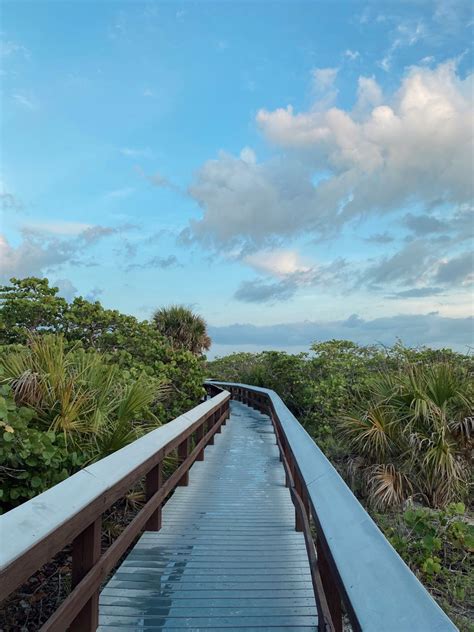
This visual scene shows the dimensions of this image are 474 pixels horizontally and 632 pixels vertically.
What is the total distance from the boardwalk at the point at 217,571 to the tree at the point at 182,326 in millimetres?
16297

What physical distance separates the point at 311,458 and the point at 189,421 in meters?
2.40

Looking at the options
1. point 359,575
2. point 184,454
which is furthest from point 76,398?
point 359,575

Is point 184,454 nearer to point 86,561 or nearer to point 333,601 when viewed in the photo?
point 86,561

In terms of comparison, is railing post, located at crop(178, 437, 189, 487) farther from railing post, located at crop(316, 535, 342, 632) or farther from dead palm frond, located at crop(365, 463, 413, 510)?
railing post, located at crop(316, 535, 342, 632)

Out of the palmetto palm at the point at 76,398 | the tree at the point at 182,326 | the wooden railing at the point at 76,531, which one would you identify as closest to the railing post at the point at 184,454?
the palmetto palm at the point at 76,398

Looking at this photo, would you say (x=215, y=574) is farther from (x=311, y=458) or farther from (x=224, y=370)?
(x=224, y=370)

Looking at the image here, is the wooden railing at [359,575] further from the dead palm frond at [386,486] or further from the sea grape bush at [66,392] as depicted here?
the dead palm frond at [386,486]

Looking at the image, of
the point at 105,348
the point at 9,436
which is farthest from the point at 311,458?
the point at 105,348

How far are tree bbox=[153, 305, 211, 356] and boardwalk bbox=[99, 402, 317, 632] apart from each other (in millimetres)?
16297

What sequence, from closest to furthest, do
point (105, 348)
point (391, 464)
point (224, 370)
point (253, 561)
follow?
point (253, 561), point (391, 464), point (105, 348), point (224, 370)

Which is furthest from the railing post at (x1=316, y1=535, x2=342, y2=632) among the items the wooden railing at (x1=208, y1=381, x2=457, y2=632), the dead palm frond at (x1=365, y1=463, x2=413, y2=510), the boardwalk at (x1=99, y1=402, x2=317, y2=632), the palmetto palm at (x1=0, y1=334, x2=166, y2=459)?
the dead palm frond at (x1=365, y1=463, x2=413, y2=510)

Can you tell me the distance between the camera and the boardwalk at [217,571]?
307cm

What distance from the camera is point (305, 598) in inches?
131

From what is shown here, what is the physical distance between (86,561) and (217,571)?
4.93 feet
